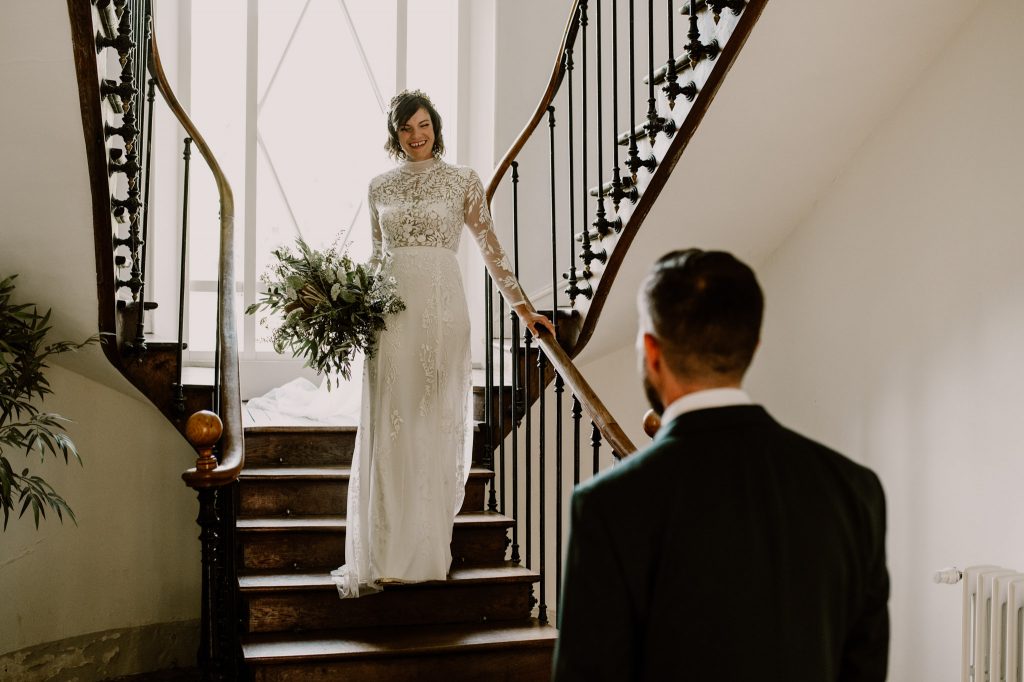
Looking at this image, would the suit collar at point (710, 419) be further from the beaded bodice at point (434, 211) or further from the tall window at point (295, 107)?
the tall window at point (295, 107)

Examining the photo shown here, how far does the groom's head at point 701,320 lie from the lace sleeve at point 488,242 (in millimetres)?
2302

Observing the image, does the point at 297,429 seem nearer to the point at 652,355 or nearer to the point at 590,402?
the point at 590,402

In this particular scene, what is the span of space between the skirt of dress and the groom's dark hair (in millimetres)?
2236

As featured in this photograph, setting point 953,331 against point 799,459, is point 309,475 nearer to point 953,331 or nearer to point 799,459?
point 953,331

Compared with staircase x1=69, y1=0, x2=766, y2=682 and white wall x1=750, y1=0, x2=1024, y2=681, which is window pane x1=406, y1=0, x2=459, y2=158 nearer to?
staircase x1=69, y1=0, x2=766, y2=682

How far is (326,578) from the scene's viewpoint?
353 centimetres

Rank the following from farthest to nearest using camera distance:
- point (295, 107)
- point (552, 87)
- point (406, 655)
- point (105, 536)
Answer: point (295, 107)
point (105, 536)
point (552, 87)
point (406, 655)

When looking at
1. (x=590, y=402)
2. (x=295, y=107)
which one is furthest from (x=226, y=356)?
(x=295, y=107)

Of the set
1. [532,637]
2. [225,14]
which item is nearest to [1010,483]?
[532,637]

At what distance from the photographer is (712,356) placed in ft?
4.17

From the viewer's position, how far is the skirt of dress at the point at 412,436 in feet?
11.1

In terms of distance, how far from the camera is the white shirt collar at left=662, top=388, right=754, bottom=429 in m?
1.27

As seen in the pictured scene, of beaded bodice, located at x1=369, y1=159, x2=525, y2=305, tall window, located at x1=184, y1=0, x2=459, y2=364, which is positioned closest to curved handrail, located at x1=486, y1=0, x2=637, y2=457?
beaded bodice, located at x1=369, y1=159, x2=525, y2=305

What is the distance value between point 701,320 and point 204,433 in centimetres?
191
